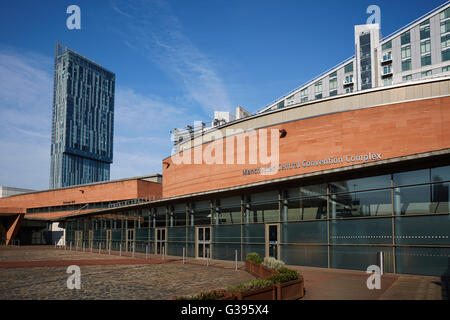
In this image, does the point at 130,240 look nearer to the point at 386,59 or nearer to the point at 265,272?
the point at 265,272

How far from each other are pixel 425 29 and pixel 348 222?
185ft

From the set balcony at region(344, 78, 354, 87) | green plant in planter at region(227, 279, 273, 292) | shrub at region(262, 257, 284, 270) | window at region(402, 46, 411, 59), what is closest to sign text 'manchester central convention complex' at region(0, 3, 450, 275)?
window at region(402, 46, 411, 59)

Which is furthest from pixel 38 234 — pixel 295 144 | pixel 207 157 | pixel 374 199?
pixel 374 199

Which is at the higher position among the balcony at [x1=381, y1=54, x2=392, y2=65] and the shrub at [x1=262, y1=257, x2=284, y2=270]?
the balcony at [x1=381, y1=54, x2=392, y2=65]

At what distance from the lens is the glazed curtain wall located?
17281 mm

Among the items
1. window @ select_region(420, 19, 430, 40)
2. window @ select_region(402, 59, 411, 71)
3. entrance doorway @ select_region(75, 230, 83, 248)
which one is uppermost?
window @ select_region(420, 19, 430, 40)

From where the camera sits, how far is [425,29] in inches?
2479

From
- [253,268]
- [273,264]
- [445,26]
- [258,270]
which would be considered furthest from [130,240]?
[445,26]

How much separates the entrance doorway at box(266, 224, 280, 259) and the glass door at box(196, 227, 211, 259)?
6.98 meters

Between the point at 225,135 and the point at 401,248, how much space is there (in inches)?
1013

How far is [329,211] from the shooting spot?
2131 centimetres

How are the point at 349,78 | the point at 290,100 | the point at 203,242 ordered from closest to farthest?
the point at 203,242, the point at 349,78, the point at 290,100

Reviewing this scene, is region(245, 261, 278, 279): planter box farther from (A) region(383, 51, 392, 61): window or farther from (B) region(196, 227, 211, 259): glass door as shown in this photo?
(A) region(383, 51, 392, 61): window
